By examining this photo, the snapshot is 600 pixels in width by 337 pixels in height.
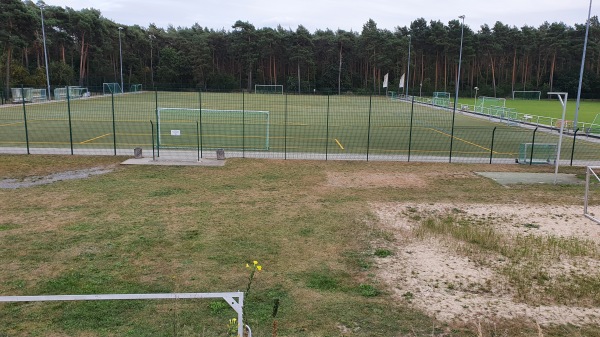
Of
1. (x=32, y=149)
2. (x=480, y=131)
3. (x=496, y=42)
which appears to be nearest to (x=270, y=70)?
(x=496, y=42)

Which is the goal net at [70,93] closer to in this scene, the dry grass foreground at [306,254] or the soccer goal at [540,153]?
the dry grass foreground at [306,254]

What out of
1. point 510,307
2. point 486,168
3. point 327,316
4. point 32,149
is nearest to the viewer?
point 327,316

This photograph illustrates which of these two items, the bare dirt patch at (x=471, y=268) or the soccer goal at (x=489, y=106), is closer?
the bare dirt patch at (x=471, y=268)

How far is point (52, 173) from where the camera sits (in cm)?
1559

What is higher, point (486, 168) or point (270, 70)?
point (270, 70)

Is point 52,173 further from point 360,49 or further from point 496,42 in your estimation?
point 496,42

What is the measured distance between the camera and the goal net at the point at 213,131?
2198cm

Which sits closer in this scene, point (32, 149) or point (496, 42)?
point (32, 149)

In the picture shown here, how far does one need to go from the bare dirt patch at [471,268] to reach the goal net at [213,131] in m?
9.92

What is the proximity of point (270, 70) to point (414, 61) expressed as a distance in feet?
93.2

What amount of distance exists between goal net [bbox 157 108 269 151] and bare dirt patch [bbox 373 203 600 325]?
32.6 feet

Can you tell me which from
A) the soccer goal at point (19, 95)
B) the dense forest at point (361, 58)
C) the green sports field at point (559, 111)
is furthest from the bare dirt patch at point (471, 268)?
the dense forest at point (361, 58)

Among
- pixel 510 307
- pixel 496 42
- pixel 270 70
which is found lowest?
pixel 510 307

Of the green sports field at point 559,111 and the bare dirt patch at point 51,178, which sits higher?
the green sports field at point 559,111
